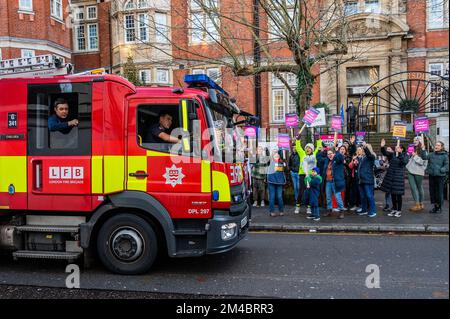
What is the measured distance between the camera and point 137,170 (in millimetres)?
5570

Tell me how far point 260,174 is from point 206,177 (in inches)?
246

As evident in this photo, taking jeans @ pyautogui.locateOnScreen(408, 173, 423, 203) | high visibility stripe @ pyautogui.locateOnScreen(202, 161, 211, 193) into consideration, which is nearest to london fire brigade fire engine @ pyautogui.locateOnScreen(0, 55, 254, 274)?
high visibility stripe @ pyautogui.locateOnScreen(202, 161, 211, 193)

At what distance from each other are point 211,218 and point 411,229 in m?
5.34

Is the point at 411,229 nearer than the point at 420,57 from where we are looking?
Yes

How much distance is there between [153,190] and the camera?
18.2ft

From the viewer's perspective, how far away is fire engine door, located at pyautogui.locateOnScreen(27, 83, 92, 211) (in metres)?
5.64

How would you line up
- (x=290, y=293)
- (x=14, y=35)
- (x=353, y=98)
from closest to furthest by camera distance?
(x=290, y=293), (x=14, y=35), (x=353, y=98)

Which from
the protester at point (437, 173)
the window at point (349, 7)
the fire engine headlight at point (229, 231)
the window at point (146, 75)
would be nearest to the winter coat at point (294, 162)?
the protester at point (437, 173)

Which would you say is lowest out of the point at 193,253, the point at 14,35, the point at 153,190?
the point at 193,253

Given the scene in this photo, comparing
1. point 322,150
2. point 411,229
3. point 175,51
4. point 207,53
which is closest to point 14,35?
point 175,51

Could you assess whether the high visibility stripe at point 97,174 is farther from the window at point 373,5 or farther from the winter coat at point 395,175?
the window at point 373,5

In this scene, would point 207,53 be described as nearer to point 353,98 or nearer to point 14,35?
point 353,98

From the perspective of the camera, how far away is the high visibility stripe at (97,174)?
559 centimetres

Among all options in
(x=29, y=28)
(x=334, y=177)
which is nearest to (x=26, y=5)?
(x=29, y=28)
